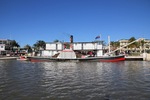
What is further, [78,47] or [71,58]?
[78,47]

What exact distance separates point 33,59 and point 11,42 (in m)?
91.2

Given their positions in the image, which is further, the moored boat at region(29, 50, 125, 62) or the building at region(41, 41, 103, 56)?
the building at region(41, 41, 103, 56)

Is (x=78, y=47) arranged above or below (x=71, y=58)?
above

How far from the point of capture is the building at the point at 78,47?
66200 mm

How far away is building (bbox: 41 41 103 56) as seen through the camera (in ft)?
217

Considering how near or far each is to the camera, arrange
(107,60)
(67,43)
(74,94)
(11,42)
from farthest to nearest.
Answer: (11,42)
(67,43)
(107,60)
(74,94)

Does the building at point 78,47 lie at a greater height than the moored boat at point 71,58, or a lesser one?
greater

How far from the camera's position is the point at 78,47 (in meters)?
68.1

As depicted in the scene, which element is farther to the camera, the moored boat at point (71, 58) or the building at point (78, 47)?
the building at point (78, 47)

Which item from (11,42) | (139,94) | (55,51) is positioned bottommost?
(139,94)

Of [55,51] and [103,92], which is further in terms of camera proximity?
[55,51]

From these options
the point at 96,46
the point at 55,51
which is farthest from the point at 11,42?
the point at 96,46

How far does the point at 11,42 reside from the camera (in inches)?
5763

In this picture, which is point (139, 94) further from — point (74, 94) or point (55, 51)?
point (55, 51)
